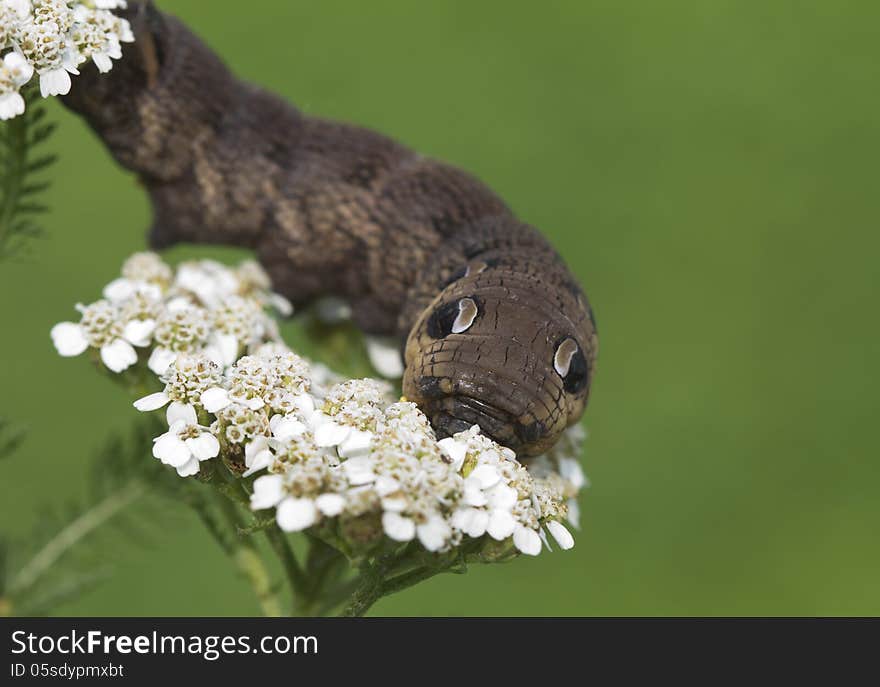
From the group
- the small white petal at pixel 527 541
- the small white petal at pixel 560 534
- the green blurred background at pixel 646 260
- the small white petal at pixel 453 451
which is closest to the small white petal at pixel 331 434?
the small white petal at pixel 453 451

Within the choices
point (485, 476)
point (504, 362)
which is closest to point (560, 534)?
point (485, 476)

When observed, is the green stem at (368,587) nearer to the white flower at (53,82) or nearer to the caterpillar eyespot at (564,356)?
the caterpillar eyespot at (564,356)

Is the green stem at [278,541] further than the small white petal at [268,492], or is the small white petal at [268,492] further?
the green stem at [278,541]

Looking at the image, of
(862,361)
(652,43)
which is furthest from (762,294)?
(652,43)

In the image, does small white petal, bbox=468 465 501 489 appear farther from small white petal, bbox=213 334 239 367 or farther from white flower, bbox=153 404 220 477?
small white petal, bbox=213 334 239 367

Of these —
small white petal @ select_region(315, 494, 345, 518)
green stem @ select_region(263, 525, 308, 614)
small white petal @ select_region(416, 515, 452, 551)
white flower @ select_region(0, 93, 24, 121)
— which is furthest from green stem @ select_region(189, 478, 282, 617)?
white flower @ select_region(0, 93, 24, 121)

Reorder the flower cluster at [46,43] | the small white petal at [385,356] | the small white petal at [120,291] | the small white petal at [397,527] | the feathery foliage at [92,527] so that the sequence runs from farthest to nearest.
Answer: the small white petal at [385,356] < the feathery foliage at [92,527] < the small white petal at [120,291] < the flower cluster at [46,43] < the small white petal at [397,527]

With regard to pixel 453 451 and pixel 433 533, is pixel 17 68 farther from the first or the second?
pixel 433 533
